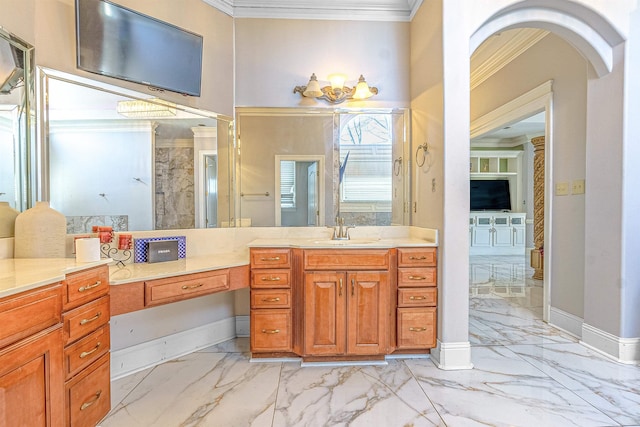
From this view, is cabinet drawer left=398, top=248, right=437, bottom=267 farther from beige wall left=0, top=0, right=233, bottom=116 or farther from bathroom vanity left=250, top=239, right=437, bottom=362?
beige wall left=0, top=0, right=233, bottom=116

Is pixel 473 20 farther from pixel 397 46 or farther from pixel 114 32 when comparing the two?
pixel 114 32

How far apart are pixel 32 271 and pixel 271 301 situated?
4.45 ft

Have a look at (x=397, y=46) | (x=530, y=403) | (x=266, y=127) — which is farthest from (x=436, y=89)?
(x=530, y=403)

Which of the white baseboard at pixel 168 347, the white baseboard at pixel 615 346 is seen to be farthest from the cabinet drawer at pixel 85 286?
the white baseboard at pixel 615 346

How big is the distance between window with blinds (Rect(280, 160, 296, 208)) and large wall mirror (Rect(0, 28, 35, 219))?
1665 mm

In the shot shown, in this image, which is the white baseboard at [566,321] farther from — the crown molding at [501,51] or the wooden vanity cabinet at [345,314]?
the crown molding at [501,51]

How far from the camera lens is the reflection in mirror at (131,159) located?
80.4 inches

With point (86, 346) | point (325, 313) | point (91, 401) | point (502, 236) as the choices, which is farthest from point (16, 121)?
point (502, 236)

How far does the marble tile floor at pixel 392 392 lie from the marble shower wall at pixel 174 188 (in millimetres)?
1054

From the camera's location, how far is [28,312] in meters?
1.16

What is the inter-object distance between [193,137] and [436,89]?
191cm

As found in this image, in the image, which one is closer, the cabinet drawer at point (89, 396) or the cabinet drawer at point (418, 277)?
the cabinet drawer at point (89, 396)

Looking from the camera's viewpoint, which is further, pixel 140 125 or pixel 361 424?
pixel 140 125

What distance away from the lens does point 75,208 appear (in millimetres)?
2096
